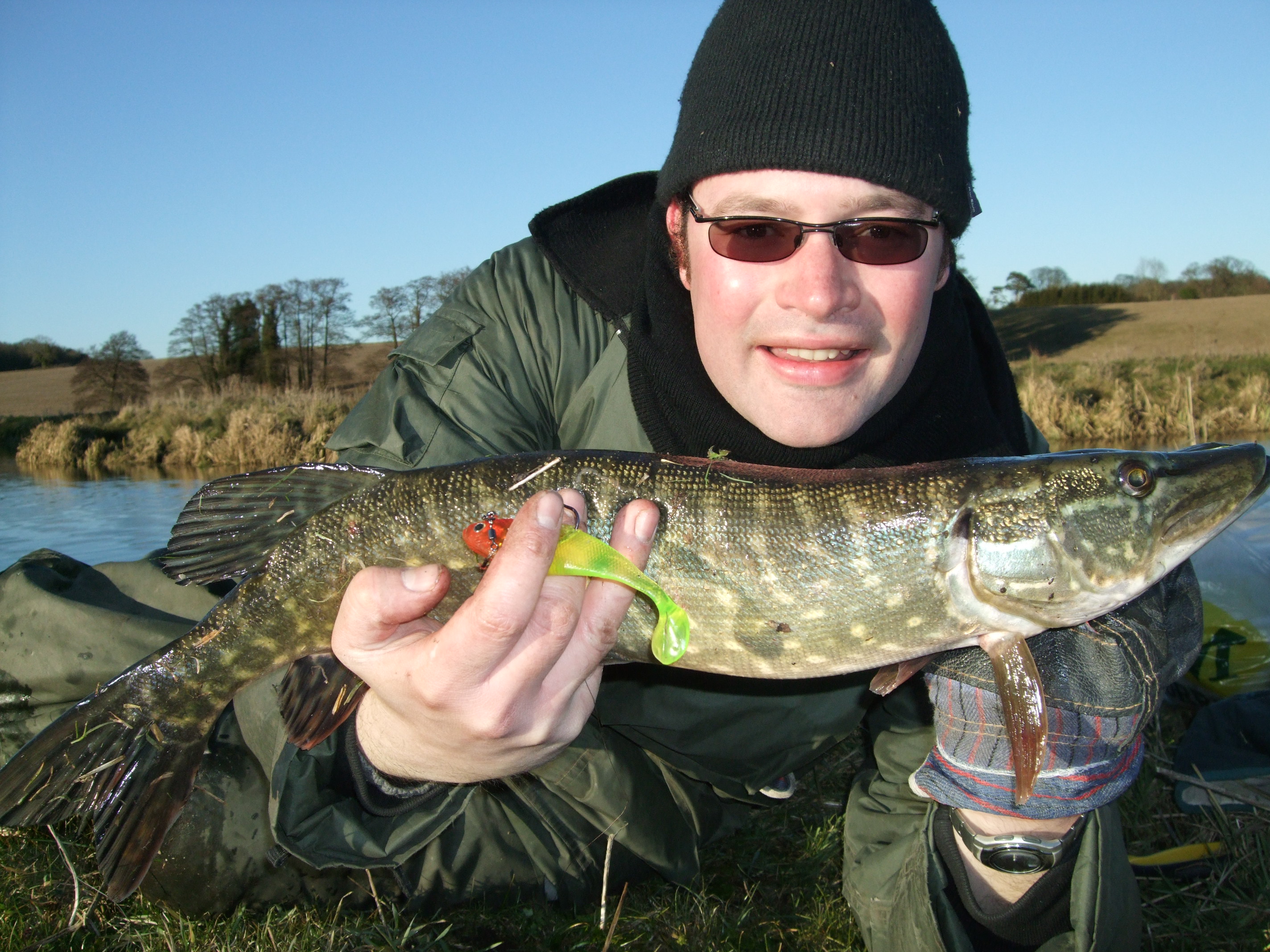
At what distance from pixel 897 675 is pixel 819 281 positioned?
1.04 meters

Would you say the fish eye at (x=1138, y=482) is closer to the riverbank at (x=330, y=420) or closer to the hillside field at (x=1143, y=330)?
the riverbank at (x=330, y=420)

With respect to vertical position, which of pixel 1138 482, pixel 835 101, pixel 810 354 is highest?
pixel 835 101

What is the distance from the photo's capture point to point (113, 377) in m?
29.6

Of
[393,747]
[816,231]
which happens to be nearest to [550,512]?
[393,747]

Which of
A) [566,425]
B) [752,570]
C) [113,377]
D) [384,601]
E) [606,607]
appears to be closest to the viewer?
[384,601]

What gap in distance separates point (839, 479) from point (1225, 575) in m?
3.11

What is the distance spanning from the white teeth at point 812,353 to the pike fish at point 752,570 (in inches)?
14.5

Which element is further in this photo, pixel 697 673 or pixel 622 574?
pixel 697 673

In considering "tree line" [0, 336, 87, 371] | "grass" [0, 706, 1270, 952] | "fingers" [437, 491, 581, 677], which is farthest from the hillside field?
"tree line" [0, 336, 87, 371]

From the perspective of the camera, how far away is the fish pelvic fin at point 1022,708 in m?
2.00

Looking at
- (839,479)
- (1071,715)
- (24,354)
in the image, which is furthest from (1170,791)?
(24,354)

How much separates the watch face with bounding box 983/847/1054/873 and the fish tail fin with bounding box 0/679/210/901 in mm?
2108

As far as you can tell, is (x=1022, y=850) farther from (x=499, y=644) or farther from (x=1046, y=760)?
(x=499, y=644)

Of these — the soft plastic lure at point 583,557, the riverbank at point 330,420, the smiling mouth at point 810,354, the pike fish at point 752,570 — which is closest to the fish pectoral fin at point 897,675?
the pike fish at point 752,570
